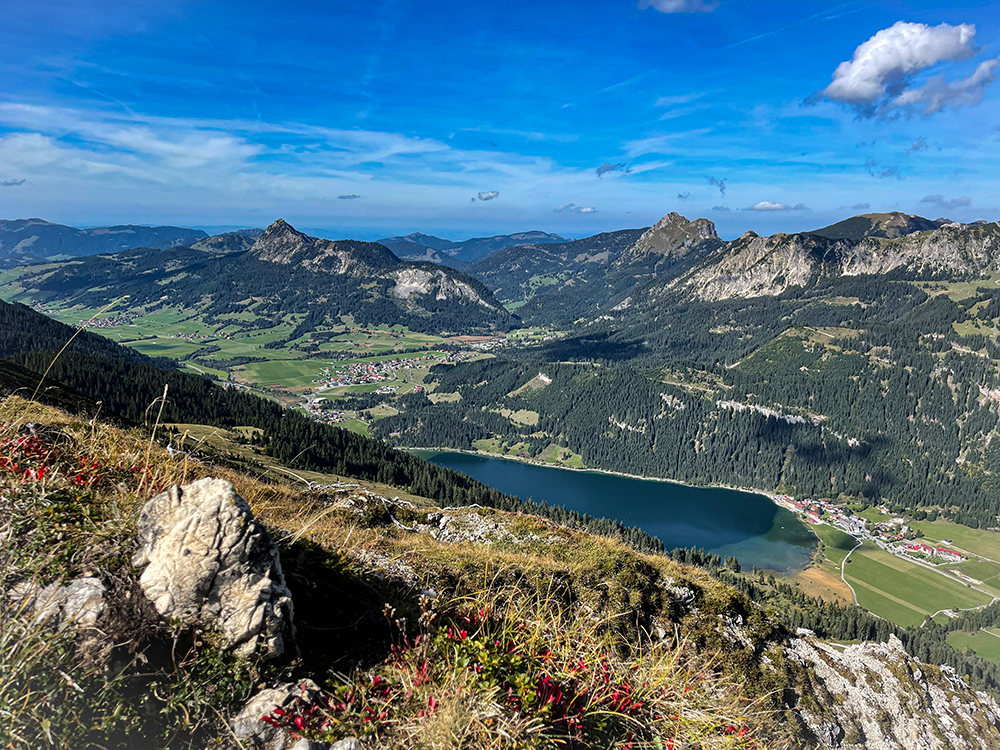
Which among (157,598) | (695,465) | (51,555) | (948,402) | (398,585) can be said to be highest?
(51,555)

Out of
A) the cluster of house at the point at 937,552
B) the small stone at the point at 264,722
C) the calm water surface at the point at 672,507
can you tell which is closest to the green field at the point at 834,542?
the calm water surface at the point at 672,507

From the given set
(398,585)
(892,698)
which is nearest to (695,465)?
(892,698)

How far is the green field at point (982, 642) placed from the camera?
8106 cm

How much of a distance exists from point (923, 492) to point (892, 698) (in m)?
183

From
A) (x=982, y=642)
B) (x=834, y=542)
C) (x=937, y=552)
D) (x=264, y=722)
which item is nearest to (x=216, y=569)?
(x=264, y=722)

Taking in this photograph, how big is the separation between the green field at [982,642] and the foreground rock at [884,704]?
8071 centimetres

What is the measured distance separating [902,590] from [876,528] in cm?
3951

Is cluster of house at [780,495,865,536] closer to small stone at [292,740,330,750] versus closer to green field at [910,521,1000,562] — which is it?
green field at [910,521,1000,562]

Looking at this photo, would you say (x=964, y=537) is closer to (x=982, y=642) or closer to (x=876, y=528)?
(x=876, y=528)

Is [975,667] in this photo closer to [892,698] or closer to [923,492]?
[892,698]

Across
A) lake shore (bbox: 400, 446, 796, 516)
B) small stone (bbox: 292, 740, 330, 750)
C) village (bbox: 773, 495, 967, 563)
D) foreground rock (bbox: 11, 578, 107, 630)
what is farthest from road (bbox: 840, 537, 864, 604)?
foreground rock (bbox: 11, 578, 107, 630)

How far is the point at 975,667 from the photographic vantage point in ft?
232

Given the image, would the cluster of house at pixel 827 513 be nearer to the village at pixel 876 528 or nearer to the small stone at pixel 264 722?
the village at pixel 876 528

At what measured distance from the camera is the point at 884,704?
20.3 meters
